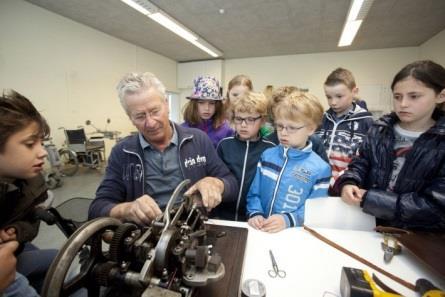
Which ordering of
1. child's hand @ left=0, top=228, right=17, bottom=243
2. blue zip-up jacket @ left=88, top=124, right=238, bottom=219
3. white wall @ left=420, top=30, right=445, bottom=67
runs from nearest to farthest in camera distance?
child's hand @ left=0, top=228, right=17, bottom=243
blue zip-up jacket @ left=88, top=124, right=238, bottom=219
white wall @ left=420, top=30, right=445, bottom=67

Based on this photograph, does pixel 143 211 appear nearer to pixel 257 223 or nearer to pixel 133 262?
pixel 133 262

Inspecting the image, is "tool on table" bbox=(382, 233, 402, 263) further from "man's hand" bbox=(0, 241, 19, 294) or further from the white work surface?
"man's hand" bbox=(0, 241, 19, 294)

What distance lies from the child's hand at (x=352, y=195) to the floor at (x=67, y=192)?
98.9 inches

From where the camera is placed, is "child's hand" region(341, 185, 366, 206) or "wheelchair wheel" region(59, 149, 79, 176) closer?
"child's hand" region(341, 185, 366, 206)

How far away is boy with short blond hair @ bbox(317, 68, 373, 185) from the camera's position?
202 cm

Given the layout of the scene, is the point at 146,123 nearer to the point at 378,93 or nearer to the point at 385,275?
the point at 385,275

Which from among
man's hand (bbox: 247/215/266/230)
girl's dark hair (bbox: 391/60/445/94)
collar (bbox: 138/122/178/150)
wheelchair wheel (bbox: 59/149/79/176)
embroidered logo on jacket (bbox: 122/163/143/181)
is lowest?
wheelchair wheel (bbox: 59/149/79/176)

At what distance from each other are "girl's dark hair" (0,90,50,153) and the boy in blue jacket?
1243mm

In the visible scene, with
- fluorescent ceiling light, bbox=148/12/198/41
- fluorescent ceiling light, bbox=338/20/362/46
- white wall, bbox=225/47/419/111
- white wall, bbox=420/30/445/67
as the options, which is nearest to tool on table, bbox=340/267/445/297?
fluorescent ceiling light, bbox=148/12/198/41

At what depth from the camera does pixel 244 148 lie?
5.01ft

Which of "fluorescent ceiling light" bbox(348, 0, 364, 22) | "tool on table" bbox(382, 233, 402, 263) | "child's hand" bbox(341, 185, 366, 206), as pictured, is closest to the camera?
"tool on table" bbox(382, 233, 402, 263)

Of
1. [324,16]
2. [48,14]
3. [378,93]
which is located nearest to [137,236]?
[324,16]

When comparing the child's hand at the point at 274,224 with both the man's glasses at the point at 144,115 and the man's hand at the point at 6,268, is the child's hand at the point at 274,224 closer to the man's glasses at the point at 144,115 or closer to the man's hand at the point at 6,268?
the man's glasses at the point at 144,115

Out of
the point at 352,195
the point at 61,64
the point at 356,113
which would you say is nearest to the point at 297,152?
the point at 352,195
